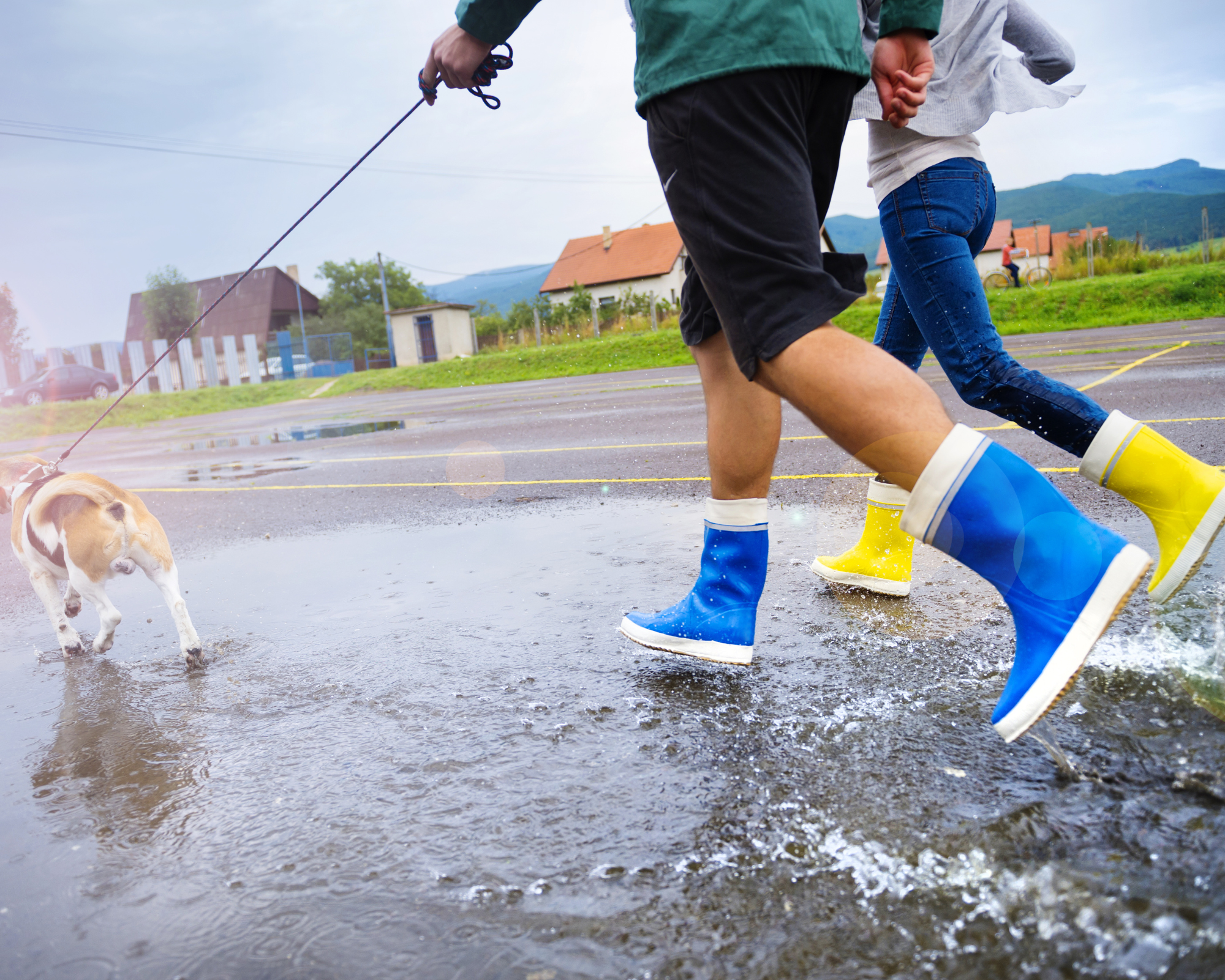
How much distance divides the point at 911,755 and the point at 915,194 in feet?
5.01

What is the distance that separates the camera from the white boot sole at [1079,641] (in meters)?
1.41

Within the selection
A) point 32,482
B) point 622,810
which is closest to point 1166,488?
point 622,810

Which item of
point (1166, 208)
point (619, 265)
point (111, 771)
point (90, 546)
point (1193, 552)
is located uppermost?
point (1166, 208)

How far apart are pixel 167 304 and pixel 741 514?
69.6 m

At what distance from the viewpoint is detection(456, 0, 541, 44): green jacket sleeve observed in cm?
185

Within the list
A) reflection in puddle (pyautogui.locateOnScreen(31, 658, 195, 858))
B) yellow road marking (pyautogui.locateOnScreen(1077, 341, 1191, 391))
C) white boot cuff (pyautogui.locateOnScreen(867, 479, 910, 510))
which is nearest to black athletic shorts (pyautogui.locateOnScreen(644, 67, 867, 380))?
white boot cuff (pyautogui.locateOnScreen(867, 479, 910, 510))

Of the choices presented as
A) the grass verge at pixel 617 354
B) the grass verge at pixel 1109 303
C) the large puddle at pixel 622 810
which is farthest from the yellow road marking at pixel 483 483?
the grass verge at pixel 1109 303

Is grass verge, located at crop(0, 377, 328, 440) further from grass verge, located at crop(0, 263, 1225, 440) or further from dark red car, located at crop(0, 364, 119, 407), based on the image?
dark red car, located at crop(0, 364, 119, 407)

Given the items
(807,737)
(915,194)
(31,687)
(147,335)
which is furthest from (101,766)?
(147,335)

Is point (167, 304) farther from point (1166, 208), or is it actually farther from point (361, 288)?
point (1166, 208)

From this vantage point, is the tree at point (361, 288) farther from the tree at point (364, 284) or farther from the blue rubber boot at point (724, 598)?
the blue rubber boot at point (724, 598)

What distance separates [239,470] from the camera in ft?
28.1

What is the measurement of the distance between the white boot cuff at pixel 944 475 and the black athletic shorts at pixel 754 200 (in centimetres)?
32

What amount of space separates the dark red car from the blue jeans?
38.8 meters
